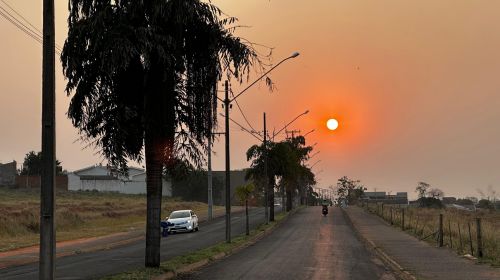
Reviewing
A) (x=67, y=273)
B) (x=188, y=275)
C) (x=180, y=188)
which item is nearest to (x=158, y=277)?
(x=188, y=275)

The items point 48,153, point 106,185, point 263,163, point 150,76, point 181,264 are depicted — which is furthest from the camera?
point 106,185

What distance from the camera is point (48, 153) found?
9570 millimetres

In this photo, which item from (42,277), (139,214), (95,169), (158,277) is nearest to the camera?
(42,277)

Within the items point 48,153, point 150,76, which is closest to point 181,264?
point 150,76

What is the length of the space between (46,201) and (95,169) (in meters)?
134

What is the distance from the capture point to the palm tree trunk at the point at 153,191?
1525 centimetres

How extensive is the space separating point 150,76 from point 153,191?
2.86 m

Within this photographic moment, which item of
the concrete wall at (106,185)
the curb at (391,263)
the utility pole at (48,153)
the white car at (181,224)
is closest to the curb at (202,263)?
the utility pole at (48,153)

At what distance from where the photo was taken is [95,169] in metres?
139

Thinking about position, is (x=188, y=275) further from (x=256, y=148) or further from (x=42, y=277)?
(x=256, y=148)

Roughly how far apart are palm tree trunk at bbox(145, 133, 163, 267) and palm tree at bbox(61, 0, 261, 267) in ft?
0.08

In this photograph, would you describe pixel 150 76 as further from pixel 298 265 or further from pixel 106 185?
pixel 106 185

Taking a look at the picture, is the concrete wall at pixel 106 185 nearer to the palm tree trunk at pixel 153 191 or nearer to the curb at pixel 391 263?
the curb at pixel 391 263

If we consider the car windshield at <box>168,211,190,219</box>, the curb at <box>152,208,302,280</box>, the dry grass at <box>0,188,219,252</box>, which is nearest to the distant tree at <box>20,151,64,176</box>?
the dry grass at <box>0,188,219,252</box>
